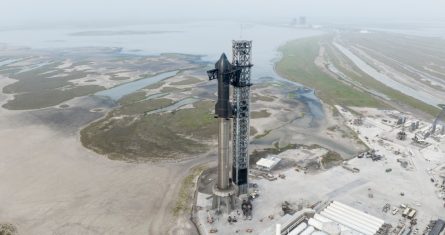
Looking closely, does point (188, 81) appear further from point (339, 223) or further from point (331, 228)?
point (331, 228)

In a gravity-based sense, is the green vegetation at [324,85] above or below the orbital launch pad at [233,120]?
below

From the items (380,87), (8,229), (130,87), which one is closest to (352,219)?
(8,229)

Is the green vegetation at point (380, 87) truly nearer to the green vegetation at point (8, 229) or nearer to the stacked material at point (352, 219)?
the stacked material at point (352, 219)

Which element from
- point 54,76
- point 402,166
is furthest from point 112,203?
point 54,76

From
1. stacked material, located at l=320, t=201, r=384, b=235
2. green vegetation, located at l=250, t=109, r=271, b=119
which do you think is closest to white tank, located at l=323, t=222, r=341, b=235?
stacked material, located at l=320, t=201, r=384, b=235

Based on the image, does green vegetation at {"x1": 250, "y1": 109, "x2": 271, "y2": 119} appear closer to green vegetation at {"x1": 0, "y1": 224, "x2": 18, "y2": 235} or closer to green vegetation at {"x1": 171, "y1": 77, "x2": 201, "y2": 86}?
green vegetation at {"x1": 171, "y1": 77, "x2": 201, "y2": 86}

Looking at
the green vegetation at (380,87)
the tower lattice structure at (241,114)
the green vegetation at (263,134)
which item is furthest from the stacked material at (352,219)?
the green vegetation at (380,87)
